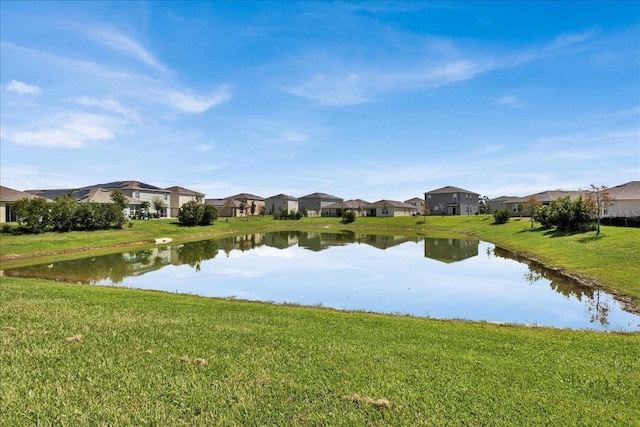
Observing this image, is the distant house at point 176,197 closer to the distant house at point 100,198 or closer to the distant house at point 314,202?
the distant house at point 100,198

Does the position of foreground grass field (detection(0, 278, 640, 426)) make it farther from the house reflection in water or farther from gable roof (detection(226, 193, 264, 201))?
gable roof (detection(226, 193, 264, 201))

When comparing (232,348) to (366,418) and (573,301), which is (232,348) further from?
(573,301)

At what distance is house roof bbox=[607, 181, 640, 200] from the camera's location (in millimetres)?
42781

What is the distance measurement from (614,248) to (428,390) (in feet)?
75.4

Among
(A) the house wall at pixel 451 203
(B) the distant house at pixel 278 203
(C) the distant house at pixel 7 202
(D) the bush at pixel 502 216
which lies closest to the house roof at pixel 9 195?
(C) the distant house at pixel 7 202

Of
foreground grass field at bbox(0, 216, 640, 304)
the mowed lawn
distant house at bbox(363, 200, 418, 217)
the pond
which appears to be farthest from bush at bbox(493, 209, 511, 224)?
the mowed lawn

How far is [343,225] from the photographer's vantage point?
71125 mm

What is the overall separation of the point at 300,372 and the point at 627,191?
171 ft

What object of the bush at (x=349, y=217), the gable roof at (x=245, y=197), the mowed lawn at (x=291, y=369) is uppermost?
the gable roof at (x=245, y=197)

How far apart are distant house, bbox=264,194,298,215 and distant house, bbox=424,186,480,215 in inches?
1292

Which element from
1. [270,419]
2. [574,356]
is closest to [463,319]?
[574,356]

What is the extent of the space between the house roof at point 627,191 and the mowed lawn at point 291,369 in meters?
43.0

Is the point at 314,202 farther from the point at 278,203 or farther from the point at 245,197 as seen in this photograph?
the point at 245,197

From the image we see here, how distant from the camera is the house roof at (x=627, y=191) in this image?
140 feet
